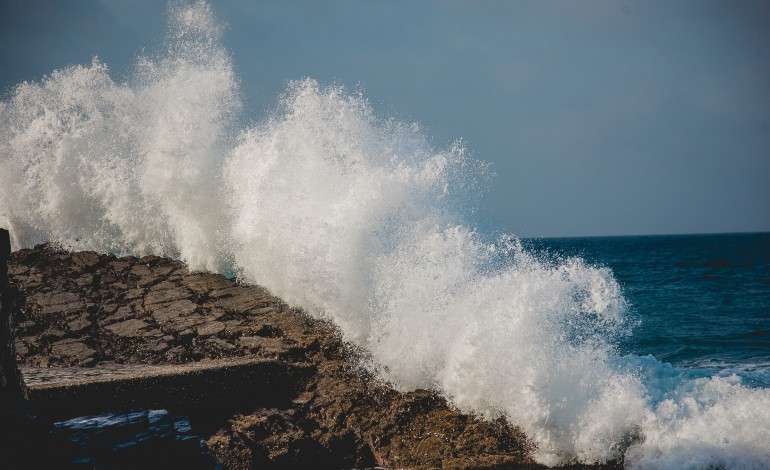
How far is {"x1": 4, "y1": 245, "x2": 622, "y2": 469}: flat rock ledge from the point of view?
4598 millimetres

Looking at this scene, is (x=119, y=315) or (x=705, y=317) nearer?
(x=119, y=315)

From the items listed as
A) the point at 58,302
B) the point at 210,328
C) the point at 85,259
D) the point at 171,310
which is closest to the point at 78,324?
the point at 58,302

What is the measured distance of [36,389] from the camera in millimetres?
4188

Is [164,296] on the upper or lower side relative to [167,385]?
upper

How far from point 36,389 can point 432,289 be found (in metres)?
3.80

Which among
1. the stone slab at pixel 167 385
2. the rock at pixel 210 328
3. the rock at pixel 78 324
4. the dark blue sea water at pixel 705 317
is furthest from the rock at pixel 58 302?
the dark blue sea water at pixel 705 317

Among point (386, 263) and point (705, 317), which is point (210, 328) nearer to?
point (386, 263)

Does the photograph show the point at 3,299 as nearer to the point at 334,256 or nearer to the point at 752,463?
the point at 334,256

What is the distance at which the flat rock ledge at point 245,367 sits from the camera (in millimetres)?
4598

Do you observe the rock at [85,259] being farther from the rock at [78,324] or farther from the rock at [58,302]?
the rock at [78,324]

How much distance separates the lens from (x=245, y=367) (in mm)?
5242

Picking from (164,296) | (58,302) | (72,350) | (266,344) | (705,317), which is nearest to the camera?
(266,344)

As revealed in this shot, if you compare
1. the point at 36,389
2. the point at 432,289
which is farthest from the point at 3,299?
the point at 432,289

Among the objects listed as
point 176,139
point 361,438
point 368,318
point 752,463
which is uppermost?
point 176,139
